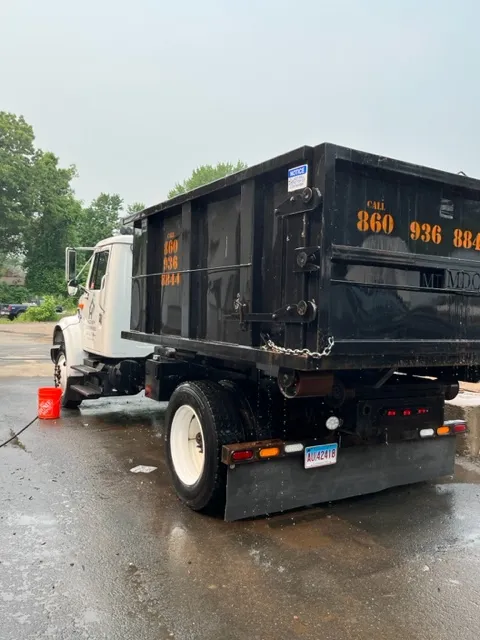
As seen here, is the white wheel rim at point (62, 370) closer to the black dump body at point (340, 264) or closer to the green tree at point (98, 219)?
the black dump body at point (340, 264)

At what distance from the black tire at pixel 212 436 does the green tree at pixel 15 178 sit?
41.4 meters

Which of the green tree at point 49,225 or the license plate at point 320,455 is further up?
the green tree at point 49,225

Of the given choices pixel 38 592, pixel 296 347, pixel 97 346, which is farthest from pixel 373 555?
pixel 97 346

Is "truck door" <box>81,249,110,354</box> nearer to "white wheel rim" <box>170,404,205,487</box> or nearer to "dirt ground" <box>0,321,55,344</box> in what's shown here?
"white wheel rim" <box>170,404,205,487</box>

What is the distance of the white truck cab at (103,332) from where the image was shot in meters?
7.43

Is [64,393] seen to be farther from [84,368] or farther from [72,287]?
[72,287]

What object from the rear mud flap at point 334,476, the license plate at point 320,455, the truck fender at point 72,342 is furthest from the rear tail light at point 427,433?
the truck fender at point 72,342

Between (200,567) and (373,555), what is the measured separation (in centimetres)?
123

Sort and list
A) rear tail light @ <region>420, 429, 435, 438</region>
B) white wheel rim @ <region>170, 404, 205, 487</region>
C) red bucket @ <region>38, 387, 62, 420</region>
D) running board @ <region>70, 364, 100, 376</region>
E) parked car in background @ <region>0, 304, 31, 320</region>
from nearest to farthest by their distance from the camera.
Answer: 1. rear tail light @ <region>420, 429, 435, 438</region>
2. white wheel rim @ <region>170, 404, 205, 487</region>
3. running board @ <region>70, 364, 100, 376</region>
4. red bucket @ <region>38, 387, 62, 420</region>
5. parked car in background @ <region>0, 304, 31, 320</region>

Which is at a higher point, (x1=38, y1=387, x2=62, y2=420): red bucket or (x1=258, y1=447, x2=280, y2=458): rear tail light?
(x1=258, y1=447, x2=280, y2=458): rear tail light

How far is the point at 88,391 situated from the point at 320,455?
166 inches

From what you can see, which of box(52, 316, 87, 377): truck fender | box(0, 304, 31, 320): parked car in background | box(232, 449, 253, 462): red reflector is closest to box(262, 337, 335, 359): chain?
box(232, 449, 253, 462): red reflector

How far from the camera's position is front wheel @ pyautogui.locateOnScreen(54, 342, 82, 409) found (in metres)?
8.25

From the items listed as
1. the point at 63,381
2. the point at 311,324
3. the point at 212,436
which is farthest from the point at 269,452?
the point at 63,381
